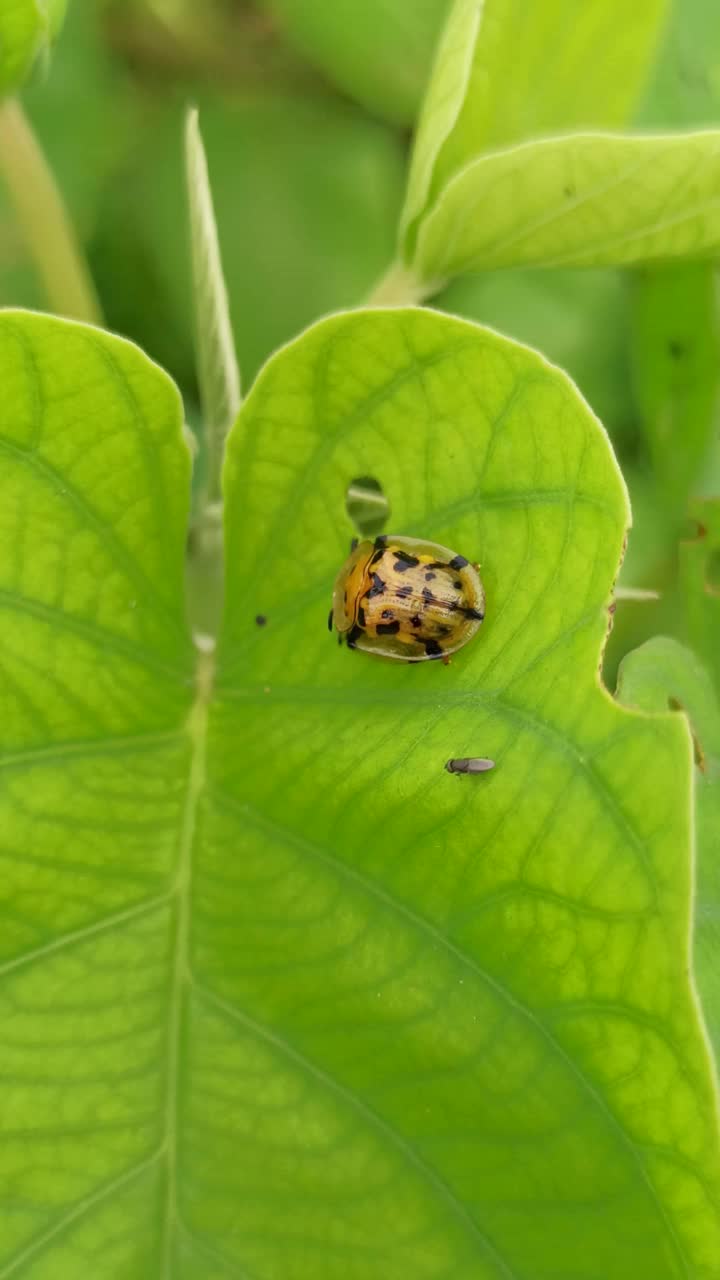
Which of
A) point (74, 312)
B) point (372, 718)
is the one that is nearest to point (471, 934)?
point (372, 718)

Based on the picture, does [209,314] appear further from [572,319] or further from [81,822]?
[572,319]

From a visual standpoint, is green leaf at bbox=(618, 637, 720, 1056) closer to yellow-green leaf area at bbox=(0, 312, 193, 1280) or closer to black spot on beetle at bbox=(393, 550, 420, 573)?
black spot on beetle at bbox=(393, 550, 420, 573)

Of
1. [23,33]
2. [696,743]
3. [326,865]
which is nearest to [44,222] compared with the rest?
[23,33]

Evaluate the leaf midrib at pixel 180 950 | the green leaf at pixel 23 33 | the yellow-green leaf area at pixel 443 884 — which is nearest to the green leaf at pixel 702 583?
the yellow-green leaf area at pixel 443 884

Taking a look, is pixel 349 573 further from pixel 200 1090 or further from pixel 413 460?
pixel 200 1090

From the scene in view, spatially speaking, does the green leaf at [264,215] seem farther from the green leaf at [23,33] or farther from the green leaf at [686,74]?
the green leaf at [23,33]
